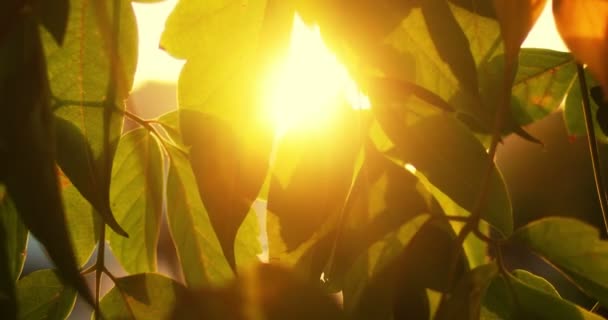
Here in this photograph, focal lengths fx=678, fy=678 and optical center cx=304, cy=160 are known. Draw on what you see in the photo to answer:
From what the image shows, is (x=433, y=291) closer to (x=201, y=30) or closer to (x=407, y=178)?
(x=407, y=178)

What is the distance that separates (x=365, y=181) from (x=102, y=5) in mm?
192

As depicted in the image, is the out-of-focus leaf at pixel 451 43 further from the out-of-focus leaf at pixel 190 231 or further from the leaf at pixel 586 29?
the out-of-focus leaf at pixel 190 231

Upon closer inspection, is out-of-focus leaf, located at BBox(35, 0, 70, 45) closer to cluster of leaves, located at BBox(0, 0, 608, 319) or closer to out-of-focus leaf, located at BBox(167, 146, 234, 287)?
cluster of leaves, located at BBox(0, 0, 608, 319)

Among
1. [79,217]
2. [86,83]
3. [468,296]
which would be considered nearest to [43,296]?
[79,217]

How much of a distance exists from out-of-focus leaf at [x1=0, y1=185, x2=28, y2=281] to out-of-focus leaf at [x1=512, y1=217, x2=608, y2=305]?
0.31 m

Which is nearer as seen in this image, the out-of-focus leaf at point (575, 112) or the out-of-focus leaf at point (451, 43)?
the out-of-focus leaf at point (451, 43)

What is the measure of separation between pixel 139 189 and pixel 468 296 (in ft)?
0.83

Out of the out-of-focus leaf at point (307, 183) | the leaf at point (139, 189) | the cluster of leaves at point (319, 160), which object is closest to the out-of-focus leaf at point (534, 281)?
the cluster of leaves at point (319, 160)

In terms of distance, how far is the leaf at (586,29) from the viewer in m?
0.35

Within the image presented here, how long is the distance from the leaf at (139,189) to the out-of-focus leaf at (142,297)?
5 cm

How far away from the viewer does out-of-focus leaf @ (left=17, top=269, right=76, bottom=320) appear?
463 millimetres

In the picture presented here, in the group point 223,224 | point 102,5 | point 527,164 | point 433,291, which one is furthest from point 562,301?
point 527,164

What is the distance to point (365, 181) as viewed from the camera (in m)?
0.43

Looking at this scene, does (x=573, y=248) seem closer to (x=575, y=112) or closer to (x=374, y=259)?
(x=374, y=259)
